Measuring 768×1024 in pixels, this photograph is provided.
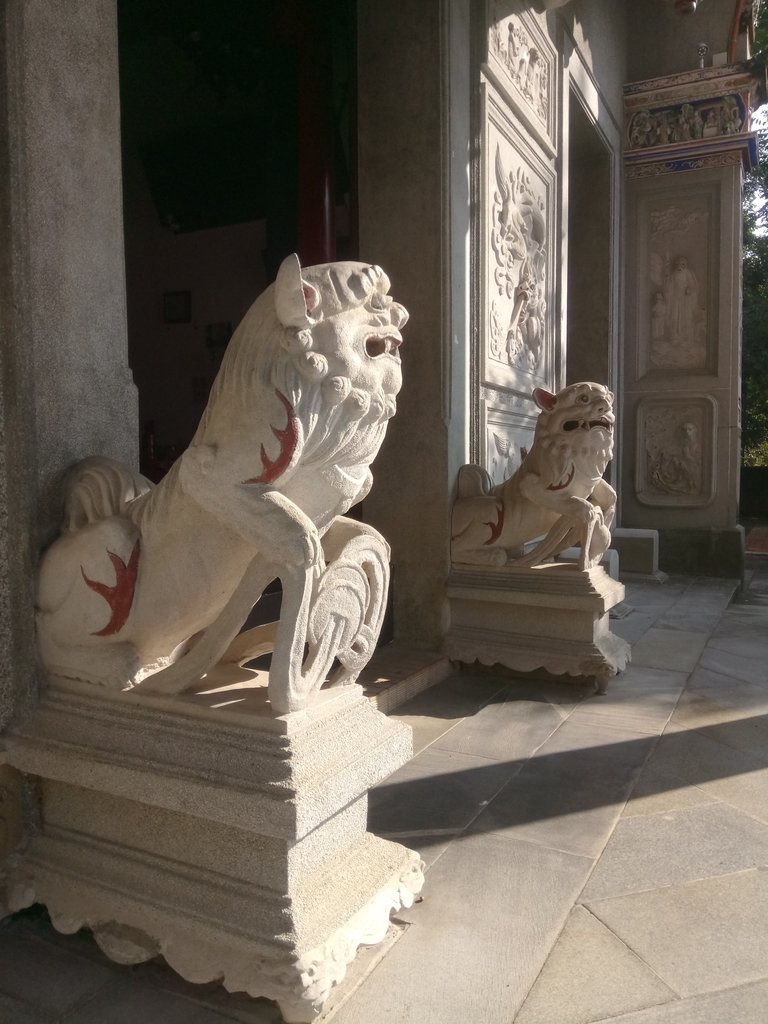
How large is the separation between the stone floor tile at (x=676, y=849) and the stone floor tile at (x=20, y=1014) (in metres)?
1.18

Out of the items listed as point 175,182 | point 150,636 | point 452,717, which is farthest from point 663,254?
point 150,636

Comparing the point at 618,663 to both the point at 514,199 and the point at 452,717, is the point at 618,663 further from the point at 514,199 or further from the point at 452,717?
the point at 514,199

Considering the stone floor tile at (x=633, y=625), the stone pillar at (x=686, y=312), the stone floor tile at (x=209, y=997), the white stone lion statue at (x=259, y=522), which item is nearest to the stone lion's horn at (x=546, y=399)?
the stone floor tile at (x=633, y=625)

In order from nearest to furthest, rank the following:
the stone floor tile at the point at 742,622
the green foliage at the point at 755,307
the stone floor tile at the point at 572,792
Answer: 1. the stone floor tile at the point at 572,792
2. the stone floor tile at the point at 742,622
3. the green foliage at the point at 755,307

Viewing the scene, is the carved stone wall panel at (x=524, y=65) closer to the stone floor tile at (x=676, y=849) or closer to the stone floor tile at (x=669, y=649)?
the stone floor tile at (x=669, y=649)

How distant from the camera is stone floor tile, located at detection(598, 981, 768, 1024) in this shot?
1.43 meters

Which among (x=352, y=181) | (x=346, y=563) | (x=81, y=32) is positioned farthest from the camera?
(x=352, y=181)

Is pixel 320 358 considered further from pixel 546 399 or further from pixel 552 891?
pixel 546 399

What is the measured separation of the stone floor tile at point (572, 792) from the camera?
215 cm

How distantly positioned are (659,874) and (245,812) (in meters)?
1.15

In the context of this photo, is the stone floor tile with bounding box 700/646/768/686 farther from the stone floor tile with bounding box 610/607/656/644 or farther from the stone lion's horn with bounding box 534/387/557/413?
the stone lion's horn with bounding box 534/387/557/413

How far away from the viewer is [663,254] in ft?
25.6

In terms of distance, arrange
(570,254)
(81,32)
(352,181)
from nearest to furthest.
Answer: (81,32)
(352,181)
(570,254)

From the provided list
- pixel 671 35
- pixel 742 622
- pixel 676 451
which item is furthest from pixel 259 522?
pixel 671 35
